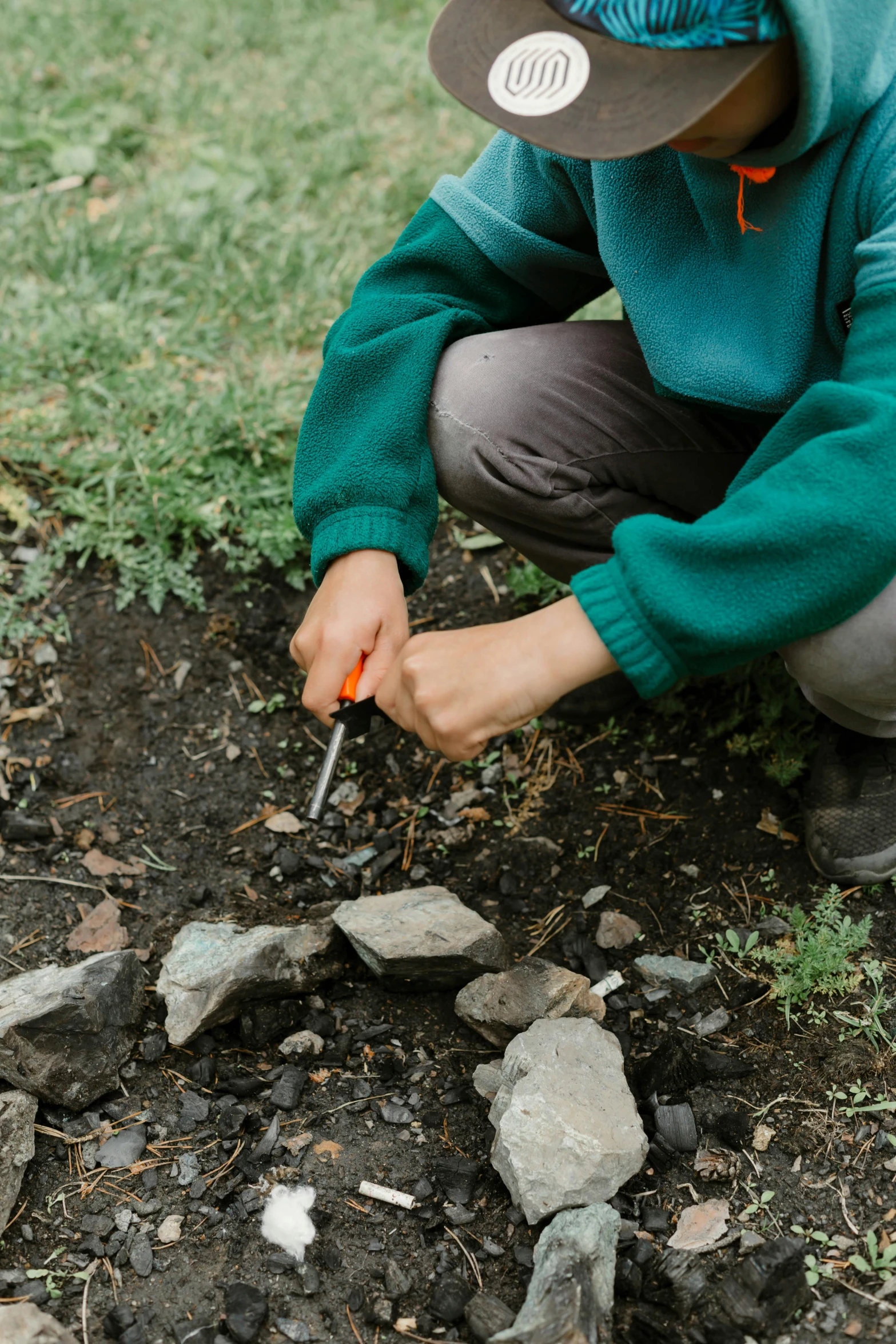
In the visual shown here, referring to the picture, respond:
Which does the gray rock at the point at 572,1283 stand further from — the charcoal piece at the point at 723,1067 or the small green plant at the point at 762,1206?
the charcoal piece at the point at 723,1067

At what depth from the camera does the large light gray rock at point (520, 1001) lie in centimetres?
187

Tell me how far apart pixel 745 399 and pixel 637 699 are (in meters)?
0.82

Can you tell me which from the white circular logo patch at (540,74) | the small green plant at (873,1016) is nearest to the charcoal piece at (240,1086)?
the small green plant at (873,1016)

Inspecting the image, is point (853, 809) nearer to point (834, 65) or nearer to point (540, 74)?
point (834, 65)

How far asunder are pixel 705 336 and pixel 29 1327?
5.87 feet

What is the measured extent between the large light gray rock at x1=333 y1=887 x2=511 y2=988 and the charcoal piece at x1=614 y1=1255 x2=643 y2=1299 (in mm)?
544

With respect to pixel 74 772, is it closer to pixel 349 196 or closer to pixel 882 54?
pixel 882 54

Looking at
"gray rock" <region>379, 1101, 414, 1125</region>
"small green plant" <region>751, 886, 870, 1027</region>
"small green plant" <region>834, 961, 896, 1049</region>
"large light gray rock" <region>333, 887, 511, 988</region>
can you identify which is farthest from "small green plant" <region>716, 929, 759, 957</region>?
"gray rock" <region>379, 1101, 414, 1125</region>

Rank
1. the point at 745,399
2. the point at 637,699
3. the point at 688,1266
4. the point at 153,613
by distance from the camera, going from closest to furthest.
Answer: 1. the point at 688,1266
2. the point at 745,399
3. the point at 637,699
4. the point at 153,613

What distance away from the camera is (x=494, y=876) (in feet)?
7.42

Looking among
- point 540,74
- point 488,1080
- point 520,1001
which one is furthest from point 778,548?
point 488,1080

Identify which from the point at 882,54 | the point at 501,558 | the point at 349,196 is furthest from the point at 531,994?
the point at 349,196

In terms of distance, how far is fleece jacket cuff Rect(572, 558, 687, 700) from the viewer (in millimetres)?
1515

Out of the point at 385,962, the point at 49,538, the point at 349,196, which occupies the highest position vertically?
the point at 349,196
